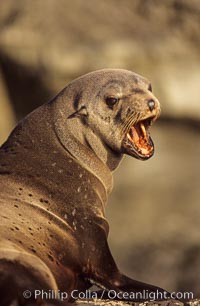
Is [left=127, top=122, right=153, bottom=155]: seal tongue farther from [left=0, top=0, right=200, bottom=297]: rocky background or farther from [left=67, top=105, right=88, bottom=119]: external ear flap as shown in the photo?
[left=0, top=0, right=200, bottom=297]: rocky background

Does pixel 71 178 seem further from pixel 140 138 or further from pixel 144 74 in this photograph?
pixel 144 74

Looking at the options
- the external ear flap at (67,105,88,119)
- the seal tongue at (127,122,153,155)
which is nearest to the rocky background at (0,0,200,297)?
the seal tongue at (127,122,153,155)

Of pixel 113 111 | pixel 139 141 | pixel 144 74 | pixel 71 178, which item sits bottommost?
pixel 71 178

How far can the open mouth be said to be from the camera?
963 cm

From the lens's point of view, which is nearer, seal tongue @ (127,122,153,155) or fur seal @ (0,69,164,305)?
fur seal @ (0,69,164,305)

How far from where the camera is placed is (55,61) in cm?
1916

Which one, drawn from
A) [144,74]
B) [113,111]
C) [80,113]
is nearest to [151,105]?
[113,111]

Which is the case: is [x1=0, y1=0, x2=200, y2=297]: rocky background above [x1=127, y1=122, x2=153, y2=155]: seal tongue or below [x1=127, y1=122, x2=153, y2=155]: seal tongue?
above

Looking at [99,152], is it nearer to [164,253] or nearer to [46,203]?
[46,203]

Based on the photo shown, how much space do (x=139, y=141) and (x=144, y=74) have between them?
31.7ft

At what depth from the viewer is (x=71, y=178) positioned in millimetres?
9312

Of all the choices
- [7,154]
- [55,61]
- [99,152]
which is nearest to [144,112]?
[99,152]

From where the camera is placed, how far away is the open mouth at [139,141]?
9633 mm

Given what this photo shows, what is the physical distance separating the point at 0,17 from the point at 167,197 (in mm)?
3585
